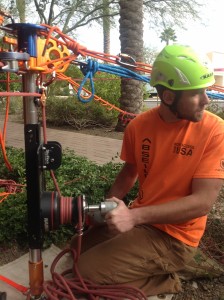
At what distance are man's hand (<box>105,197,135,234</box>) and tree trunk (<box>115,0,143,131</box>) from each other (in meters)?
6.18

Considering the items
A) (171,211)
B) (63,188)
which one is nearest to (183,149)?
(171,211)

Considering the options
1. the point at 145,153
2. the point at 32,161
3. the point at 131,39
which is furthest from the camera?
the point at 131,39

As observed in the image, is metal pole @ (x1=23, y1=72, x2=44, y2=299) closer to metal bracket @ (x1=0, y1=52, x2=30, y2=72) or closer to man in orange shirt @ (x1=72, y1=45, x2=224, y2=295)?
metal bracket @ (x1=0, y1=52, x2=30, y2=72)

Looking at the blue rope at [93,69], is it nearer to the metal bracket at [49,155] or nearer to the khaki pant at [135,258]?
→ the metal bracket at [49,155]

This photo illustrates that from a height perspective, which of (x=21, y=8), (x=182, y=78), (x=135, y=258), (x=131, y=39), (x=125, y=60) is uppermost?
(x=21, y=8)

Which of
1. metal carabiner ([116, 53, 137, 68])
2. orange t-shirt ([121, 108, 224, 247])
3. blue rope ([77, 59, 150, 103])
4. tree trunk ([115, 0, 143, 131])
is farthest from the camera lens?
tree trunk ([115, 0, 143, 131])

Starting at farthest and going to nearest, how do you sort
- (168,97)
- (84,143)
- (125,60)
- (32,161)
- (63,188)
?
(84,143) < (63,188) < (125,60) < (168,97) < (32,161)

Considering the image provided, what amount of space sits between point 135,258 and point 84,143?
213 inches

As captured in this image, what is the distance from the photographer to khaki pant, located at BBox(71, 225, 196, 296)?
2.16 m

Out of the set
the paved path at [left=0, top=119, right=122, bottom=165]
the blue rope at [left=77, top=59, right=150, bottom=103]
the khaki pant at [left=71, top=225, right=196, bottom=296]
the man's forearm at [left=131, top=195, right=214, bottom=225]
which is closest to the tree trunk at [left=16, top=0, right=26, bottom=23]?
the paved path at [left=0, top=119, right=122, bottom=165]

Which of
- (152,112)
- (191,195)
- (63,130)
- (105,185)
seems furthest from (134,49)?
(191,195)

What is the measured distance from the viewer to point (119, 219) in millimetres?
1789

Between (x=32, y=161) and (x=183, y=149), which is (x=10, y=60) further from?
(x=183, y=149)

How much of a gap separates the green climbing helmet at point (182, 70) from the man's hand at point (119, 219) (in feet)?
2.31
